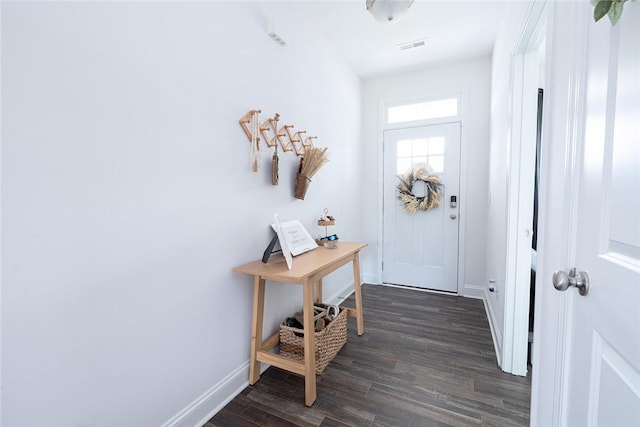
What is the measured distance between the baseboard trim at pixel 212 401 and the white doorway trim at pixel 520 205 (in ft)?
5.51

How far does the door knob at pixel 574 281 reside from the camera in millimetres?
724

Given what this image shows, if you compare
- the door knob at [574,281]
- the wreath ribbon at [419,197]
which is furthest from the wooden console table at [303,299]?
the wreath ribbon at [419,197]

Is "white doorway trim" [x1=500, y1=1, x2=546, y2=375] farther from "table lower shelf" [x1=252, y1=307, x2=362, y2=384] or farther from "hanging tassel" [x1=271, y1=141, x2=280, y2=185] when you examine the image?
"hanging tassel" [x1=271, y1=141, x2=280, y2=185]

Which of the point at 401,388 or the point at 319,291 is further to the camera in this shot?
the point at 319,291

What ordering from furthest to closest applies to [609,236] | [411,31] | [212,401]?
[411,31]
[212,401]
[609,236]

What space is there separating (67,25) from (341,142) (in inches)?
94.1

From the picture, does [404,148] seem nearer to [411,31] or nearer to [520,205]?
[411,31]

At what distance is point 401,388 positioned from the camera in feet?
5.27

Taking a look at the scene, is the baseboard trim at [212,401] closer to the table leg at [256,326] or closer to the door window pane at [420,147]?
the table leg at [256,326]

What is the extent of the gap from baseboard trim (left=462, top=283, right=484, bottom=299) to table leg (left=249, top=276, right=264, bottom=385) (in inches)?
99.7

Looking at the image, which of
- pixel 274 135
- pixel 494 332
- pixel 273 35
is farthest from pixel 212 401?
pixel 273 35

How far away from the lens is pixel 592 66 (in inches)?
28.3

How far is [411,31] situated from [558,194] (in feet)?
7.50

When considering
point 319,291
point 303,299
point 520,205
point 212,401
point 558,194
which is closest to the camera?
point 558,194
